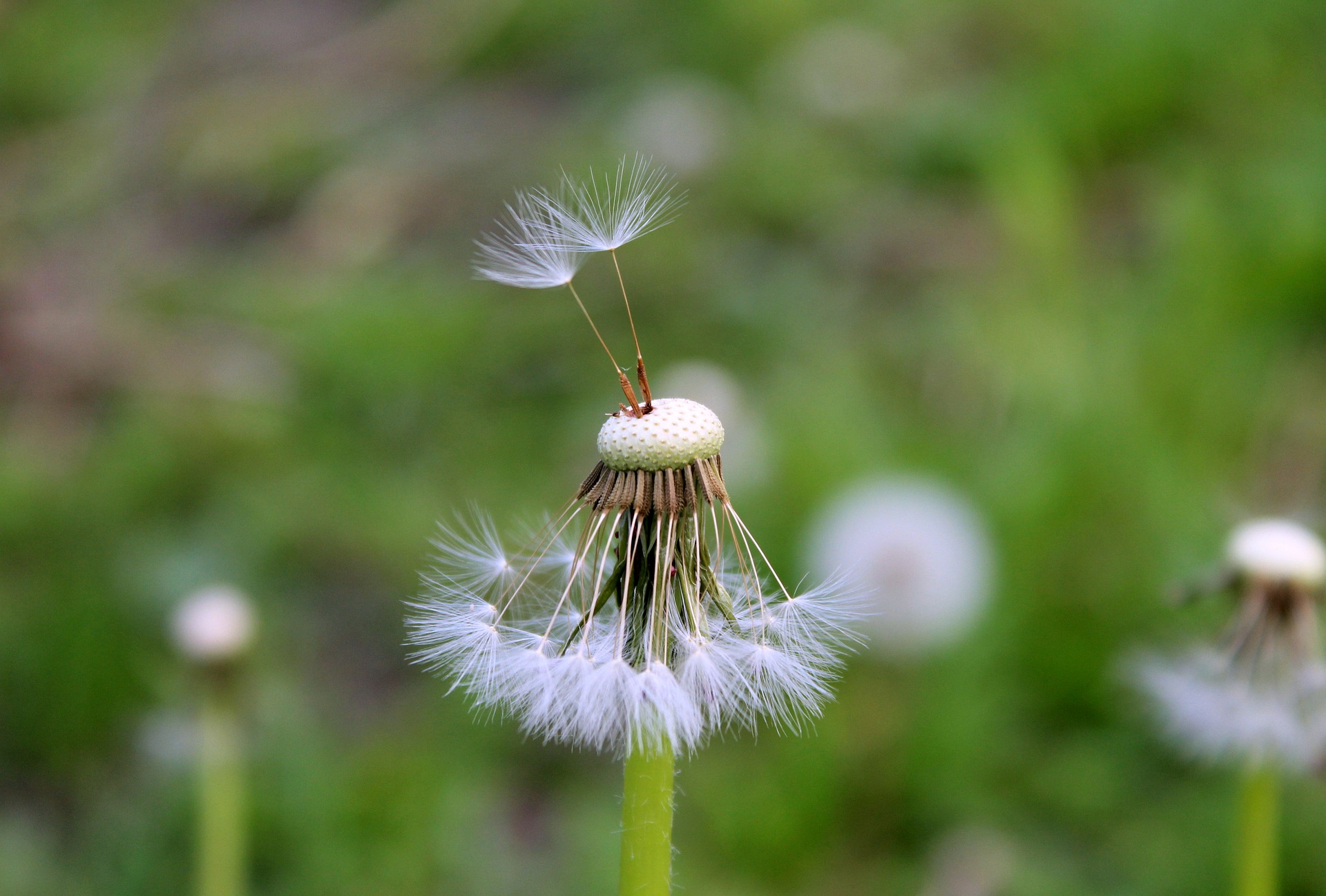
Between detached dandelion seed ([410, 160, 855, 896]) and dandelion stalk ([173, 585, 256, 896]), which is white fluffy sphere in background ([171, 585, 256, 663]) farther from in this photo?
detached dandelion seed ([410, 160, 855, 896])

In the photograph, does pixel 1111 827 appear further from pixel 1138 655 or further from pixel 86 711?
pixel 86 711

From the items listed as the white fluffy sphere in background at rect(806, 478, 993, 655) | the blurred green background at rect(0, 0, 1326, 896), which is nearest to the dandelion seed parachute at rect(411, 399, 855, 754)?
the blurred green background at rect(0, 0, 1326, 896)

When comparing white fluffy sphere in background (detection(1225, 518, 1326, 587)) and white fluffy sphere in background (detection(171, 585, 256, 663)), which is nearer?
white fluffy sphere in background (detection(1225, 518, 1326, 587))

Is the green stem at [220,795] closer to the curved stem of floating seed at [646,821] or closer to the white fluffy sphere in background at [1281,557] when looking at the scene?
the curved stem of floating seed at [646,821]

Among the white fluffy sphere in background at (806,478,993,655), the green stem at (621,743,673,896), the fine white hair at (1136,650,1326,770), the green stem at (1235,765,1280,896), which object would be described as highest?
the white fluffy sphere in background at (806,478,993,655)

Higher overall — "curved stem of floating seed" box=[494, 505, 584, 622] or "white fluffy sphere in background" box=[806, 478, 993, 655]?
"white fluffy sphere in background" box=[806, 478, 993, 655]

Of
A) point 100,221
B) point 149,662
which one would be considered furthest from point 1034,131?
point 100,221

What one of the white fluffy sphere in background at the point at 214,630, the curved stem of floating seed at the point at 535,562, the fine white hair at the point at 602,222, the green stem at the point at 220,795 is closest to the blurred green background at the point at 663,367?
the green stem at the point at 220,795
